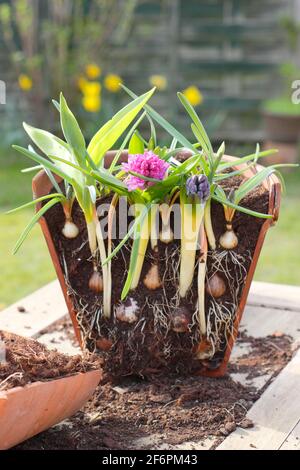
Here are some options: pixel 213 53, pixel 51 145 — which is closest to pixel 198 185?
pixel 51 145

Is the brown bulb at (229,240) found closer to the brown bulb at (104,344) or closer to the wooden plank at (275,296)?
the brown bulb at (104,344)

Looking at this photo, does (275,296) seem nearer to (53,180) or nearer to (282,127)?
(53,180)

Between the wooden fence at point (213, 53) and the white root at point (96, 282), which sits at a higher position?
the wooden fence at point (213, 53)

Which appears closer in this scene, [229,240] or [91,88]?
[229,240]

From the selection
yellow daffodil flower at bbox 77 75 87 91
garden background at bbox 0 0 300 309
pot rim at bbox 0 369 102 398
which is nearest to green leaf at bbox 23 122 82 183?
pot rim at bbox 0 369 102 398

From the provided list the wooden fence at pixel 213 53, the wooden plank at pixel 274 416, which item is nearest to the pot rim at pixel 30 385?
the wooden plank at pixel 274 416

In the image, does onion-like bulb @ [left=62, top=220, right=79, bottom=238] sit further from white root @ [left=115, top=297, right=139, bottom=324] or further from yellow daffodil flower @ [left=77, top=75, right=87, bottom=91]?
yellow daffodil flower @ [left=77, top=75, right=87, bottom=91]

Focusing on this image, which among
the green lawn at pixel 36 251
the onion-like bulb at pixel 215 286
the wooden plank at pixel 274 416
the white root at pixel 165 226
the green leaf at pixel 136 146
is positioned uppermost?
the green leaf at pixel 136 146
